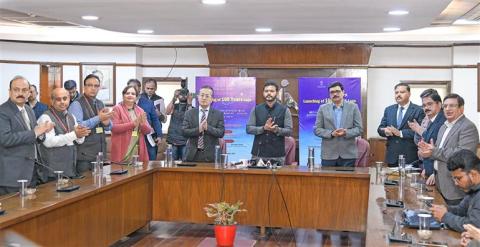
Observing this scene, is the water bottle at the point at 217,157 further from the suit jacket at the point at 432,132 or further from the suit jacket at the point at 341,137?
Answer: the suit jacket at the point at 432,132

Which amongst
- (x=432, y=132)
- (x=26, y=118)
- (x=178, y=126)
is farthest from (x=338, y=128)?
(x=26, y=118)

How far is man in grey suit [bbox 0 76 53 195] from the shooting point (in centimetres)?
432

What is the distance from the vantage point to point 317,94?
30.6 feet

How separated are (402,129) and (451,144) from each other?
1.70m

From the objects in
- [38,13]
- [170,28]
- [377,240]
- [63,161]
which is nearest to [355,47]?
[170,28]

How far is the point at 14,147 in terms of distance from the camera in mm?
4414

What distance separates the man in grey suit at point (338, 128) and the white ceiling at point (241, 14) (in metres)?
0.87

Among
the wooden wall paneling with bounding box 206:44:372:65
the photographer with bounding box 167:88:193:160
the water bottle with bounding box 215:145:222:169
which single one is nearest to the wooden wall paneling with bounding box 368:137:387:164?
the wooden wall paneling with bounding box 206:44:372:65

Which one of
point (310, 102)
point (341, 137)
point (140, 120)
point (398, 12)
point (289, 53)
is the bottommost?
point (341, 137)

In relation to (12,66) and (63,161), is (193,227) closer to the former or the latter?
(63,161)

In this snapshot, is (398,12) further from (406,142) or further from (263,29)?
(263,29)

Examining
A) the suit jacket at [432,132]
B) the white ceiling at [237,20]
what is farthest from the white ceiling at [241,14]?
the suit jacket at [432,132]

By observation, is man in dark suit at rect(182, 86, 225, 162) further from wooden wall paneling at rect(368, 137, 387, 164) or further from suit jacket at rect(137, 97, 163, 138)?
wooden wall paneling at rect(368, 137, 387, 164)

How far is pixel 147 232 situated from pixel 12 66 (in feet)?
17.2
